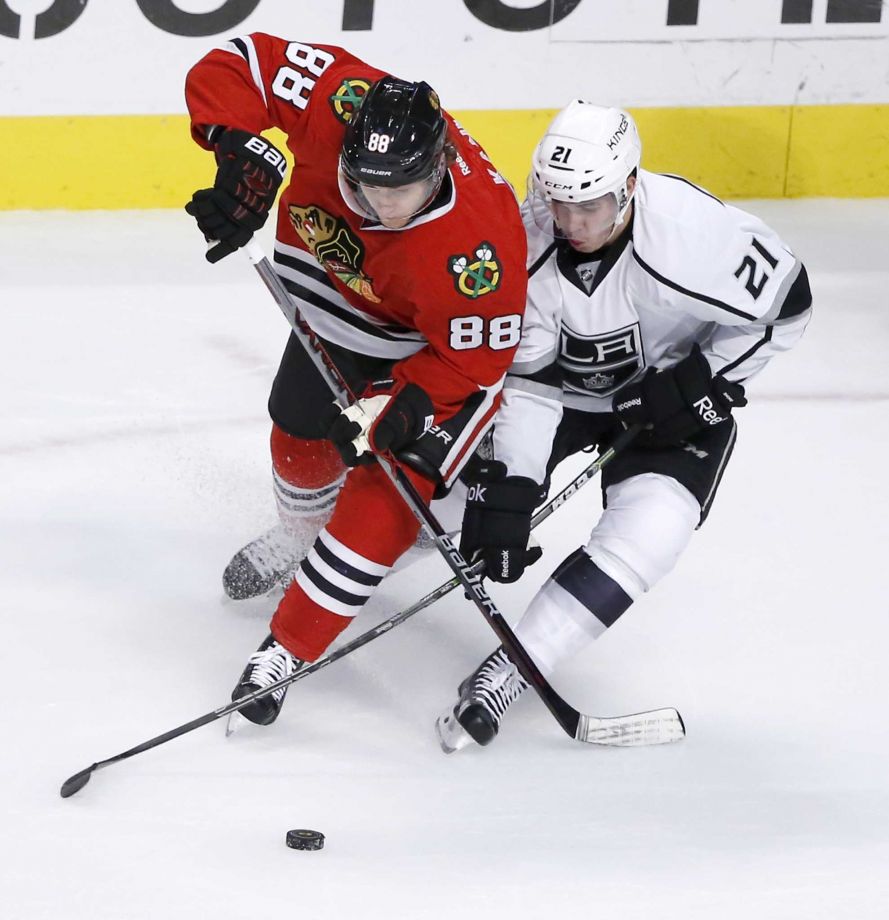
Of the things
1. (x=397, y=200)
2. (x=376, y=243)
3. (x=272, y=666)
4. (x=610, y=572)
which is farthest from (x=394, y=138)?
(x=272, y=666)

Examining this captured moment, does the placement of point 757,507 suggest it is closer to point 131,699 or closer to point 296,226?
point 296,226

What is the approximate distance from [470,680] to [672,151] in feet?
10.2

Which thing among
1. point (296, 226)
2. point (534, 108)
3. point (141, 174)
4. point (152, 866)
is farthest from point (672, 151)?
point (152, 866)

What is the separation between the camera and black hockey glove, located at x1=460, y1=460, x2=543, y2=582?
2.29 m

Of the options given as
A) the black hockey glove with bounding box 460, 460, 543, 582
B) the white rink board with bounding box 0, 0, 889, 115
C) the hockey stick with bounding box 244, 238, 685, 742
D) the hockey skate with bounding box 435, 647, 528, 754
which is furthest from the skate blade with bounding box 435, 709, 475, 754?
the white rink board with bounding box 0, 0, 889, 115

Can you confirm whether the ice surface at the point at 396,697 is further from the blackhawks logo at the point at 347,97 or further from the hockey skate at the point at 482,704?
the blackhawks logo at the point at 347,97

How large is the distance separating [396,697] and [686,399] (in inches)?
28.1

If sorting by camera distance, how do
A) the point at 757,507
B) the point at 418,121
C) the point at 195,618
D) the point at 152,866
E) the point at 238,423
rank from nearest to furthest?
the point at 152,866, the point at 418,121, the point at 195,618, the point at 757,507, the point at 238,423

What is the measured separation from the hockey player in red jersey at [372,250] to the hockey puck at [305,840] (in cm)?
30

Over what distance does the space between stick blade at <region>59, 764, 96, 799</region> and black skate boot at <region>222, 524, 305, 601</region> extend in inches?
27.9

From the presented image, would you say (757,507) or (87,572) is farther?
(757,507)

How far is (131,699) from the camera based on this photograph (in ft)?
Answer: 8.00

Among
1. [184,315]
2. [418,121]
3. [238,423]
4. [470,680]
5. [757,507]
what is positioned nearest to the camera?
[418,121]

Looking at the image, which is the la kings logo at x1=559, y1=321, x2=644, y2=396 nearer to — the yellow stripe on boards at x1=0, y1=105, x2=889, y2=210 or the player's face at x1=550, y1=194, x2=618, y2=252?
the player's face at x1=550, y1=194, x2=618, y2=252
